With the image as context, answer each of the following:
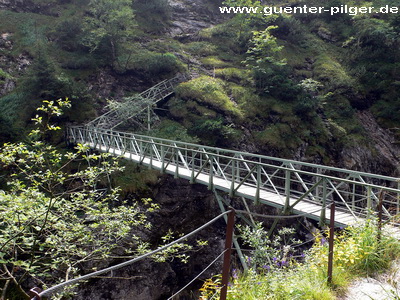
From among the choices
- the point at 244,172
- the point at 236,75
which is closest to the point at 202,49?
the point at 236,75

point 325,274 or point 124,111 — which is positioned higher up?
point 124,111

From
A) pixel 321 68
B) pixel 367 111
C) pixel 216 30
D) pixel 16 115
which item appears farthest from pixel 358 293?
pixel 216 30

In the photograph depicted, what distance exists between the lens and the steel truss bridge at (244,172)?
5.92m

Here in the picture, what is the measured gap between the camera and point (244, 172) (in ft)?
46.4

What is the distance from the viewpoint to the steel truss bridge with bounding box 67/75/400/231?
5.92 meters

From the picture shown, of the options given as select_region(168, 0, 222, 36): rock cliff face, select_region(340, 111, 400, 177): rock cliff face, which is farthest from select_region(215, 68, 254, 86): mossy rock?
select_region(168, 0, 222, 36): rock cliff face

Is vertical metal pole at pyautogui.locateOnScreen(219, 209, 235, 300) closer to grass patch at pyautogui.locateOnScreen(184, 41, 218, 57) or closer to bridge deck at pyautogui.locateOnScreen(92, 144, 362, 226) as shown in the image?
bridge deck at pyautogui.locateOnScreen(92, 144, 362, 226)

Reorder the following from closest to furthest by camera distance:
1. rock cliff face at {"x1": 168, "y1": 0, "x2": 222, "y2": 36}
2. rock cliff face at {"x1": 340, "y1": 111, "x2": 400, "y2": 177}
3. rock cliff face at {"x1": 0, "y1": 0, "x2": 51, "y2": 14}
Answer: rock cliff face at {"x1": 340, "y1": 111, "x2": 400, "y2": 177} < rock cliff face at {"x1": 0, "y1": 0, "x2": 51, "y2": 14} < rock cliff face at {"x1": 168, "y1": 0, "x2": 222, "y2": 36}

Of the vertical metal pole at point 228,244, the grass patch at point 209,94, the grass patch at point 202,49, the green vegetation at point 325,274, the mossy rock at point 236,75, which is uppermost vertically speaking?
the grass patch at point 202,49

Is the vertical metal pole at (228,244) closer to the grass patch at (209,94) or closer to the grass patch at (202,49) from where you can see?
the grass patch at (209,94)

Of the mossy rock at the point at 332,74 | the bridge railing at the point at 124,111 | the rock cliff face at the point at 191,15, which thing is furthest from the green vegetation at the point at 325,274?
the rock cliff face at the point at 191,15

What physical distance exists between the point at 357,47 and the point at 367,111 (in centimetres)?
590

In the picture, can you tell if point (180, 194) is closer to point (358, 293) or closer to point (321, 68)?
point (358, 293)

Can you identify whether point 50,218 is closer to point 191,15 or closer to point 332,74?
point 332,74
